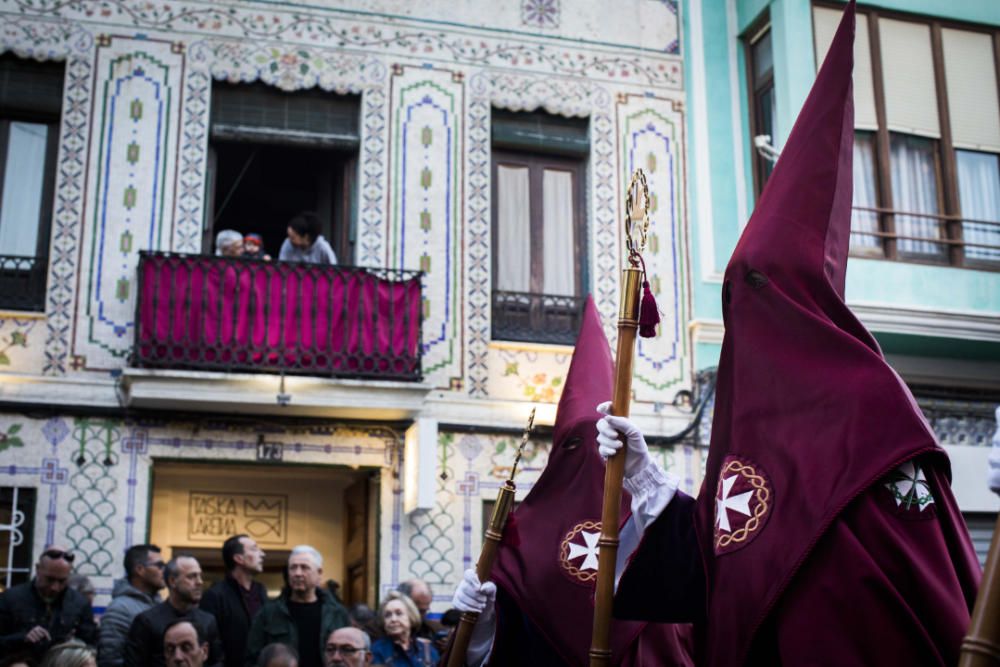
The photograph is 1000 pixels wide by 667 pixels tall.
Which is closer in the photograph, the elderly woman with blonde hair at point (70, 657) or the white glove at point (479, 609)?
the white glove at point (479, 609)

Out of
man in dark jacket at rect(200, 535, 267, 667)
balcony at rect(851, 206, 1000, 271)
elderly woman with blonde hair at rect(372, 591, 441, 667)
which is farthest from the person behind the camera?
balcony at rect(851, 206, 1000, 271)

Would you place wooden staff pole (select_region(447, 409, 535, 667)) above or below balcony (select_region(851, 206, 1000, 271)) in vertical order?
below

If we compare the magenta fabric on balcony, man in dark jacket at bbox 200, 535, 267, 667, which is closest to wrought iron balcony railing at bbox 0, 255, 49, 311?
the magenta fabric on balcony

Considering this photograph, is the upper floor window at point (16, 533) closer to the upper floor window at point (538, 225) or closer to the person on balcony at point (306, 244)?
the person on balcony at point (306, 244)

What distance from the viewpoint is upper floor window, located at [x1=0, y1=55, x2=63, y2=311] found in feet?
35.2

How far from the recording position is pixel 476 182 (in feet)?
38.2

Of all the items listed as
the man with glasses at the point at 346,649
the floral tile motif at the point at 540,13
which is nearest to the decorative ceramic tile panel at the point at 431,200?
the floral tile motif at the point at 540,13

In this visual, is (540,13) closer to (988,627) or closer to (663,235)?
(663,235)

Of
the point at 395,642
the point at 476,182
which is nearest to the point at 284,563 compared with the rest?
the point at 476,182

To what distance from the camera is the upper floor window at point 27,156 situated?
35.2 feet

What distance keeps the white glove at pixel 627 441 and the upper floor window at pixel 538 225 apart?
23.0 ft

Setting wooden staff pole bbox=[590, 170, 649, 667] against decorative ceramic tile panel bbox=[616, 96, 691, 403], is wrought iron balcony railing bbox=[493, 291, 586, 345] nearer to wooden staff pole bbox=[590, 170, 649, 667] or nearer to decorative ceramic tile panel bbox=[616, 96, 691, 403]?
decorative ceramic tile panel bbox=[616, 96, 691, 403]

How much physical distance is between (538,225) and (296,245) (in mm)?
2198

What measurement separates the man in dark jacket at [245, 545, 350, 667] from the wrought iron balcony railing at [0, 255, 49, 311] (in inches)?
153
